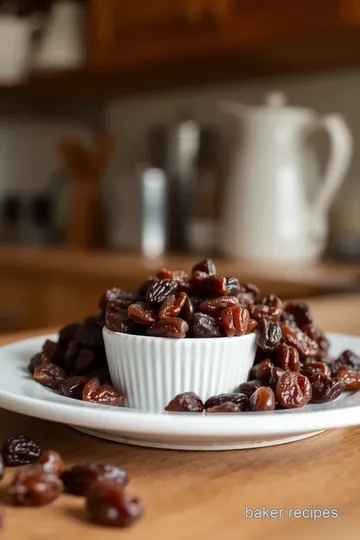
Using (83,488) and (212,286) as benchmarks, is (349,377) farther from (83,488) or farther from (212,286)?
(83,488)

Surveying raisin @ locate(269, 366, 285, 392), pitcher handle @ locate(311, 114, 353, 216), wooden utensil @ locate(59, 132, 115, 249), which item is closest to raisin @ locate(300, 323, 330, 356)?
raisin @ locate(269, 366, 285, 392)

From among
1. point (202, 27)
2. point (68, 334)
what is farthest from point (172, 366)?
point (202, 27)

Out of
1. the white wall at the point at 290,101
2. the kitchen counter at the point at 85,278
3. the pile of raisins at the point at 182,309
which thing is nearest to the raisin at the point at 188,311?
the pile of raisins at the point at 182,309

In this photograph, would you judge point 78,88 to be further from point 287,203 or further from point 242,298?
point 242,298

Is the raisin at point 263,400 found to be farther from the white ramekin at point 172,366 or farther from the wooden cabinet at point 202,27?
the wooden cabinet at point 202,27

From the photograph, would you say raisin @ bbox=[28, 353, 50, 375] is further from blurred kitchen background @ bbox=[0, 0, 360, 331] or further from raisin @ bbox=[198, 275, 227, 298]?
blurred kitchen background @ bbox=[0, 0, 360, 331]
